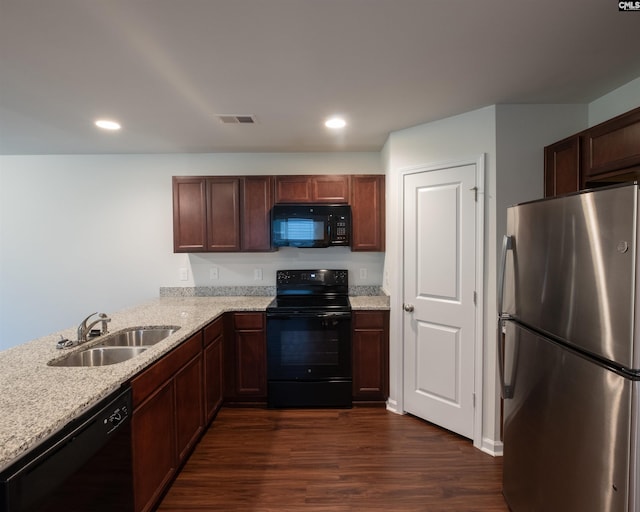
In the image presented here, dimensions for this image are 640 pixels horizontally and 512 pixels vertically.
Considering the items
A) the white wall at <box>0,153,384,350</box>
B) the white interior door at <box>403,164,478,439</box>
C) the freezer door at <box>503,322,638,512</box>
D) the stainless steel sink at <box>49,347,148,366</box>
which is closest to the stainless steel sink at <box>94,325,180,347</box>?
the stainless steel sink at <box>49,347,148,366</box>

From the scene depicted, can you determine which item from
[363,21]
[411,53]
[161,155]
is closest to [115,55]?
[363,21]

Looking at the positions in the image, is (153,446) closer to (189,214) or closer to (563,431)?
(563,431)

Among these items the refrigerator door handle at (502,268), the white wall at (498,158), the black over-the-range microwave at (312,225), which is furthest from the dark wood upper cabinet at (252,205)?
the refrigerator door handle at (502,268)

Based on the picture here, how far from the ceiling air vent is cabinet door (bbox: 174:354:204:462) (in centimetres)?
178

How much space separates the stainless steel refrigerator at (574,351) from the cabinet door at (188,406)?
75.3 inches

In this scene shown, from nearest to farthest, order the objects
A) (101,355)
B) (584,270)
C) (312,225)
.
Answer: (584,270) → (101,355) → (312,225)

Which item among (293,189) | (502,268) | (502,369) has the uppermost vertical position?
(293,189)

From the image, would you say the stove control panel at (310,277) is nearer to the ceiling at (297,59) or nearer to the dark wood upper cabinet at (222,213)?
the dark wood upper cabinet at (222,213)

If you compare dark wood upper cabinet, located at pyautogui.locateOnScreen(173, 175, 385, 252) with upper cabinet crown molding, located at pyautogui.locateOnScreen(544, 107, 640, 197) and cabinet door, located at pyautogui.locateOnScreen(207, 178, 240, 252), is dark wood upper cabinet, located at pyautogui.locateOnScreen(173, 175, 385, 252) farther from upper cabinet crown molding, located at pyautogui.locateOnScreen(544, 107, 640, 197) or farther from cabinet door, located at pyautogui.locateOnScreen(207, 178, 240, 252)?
upper cabinet crown molding, located at pyautogui.locateOnScreen(544, 107, 640, 197)

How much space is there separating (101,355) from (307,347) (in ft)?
5.05

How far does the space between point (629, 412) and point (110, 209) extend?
13.8 ft

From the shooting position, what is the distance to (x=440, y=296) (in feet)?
8.25

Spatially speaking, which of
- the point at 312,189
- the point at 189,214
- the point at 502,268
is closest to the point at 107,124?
the point at 189,214

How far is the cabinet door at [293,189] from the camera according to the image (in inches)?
124
